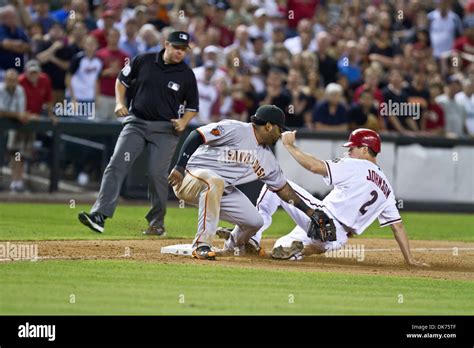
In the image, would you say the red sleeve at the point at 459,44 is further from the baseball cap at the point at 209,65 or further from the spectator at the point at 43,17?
the spectator at the point at 43,17

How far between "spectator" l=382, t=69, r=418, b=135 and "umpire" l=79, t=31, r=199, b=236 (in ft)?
26.3

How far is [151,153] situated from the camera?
13.6 m

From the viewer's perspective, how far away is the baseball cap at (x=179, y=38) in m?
13.0

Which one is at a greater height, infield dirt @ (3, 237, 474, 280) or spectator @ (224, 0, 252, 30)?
spectator @ (224, 0, 252, 30)

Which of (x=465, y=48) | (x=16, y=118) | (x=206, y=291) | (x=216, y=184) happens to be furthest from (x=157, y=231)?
(x=465, y=48)

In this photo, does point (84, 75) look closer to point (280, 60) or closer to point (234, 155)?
point (280, 60)

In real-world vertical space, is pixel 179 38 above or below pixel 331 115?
above

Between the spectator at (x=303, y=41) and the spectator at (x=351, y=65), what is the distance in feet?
2.17

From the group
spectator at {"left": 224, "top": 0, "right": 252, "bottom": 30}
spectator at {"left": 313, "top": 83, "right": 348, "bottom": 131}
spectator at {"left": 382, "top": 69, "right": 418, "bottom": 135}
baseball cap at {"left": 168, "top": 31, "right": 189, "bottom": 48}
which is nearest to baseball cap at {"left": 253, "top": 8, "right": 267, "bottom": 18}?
spectator at {"left": 224, "top": 0, "right": 252, "bottom": 30}

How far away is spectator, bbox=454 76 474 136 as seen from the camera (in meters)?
22.0

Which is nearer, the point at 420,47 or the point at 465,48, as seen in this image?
the point at 420,47

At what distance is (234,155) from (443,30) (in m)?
14.5

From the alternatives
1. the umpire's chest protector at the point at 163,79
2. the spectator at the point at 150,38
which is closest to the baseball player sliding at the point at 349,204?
the umpire's chest protector at the point at 163,79
